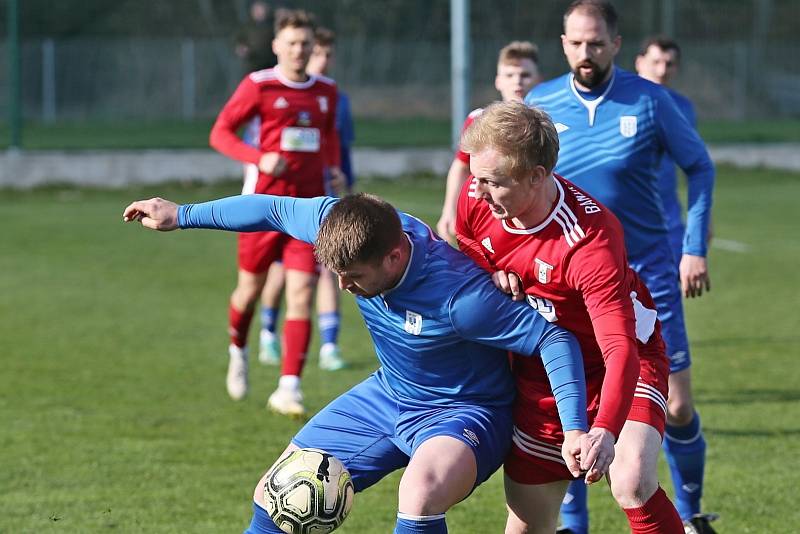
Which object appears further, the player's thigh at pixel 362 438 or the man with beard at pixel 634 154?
the man with beard at pixel 634 154

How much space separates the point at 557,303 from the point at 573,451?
1.92 feet

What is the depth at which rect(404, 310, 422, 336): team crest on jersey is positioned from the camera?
3889 millimetres

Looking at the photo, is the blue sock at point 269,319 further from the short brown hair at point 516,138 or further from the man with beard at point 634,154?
the short brown hair at point 516,138

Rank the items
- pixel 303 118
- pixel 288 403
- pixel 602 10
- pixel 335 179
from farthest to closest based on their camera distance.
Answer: pixel 335 179 < pixel 303 118 < pixel 288 403 < pixel 602 10

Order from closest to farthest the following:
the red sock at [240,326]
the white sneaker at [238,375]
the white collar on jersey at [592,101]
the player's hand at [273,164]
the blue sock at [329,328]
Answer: the white collar on jersey at [592,101] < the player's hand at [273,164] < the white sneaker at [238,375] < the red sock at [240,326] < the blue sock at [329,328]

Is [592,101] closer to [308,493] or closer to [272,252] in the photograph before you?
[308,493]

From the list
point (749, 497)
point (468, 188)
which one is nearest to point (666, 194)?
point (749, 497)

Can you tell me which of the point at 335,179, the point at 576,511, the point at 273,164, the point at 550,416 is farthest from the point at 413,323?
the point at 335,179

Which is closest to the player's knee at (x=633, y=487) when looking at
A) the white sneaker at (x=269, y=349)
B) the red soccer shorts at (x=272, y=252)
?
the red soccer shorts at (x=272, y=252)

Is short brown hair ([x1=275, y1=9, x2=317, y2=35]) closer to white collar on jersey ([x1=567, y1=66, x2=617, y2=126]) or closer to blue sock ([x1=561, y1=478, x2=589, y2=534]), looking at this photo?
white collar on jersey ([x1=567, y1=66, x2=617, y2=126])

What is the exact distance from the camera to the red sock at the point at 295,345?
7.32 meters

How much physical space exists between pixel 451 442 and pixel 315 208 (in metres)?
0.85

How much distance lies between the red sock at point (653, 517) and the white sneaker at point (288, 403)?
11.3 ft

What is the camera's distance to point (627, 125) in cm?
519
